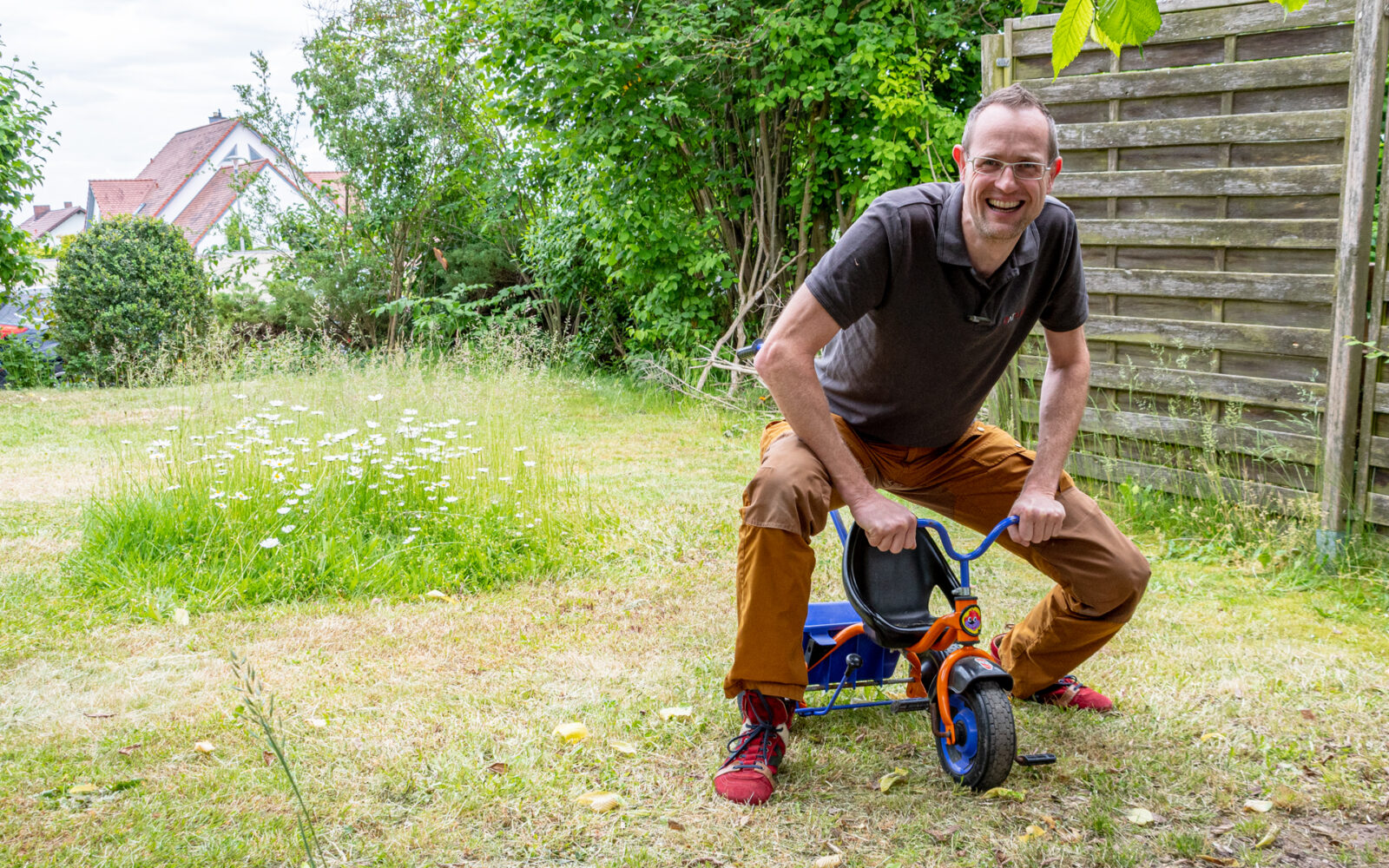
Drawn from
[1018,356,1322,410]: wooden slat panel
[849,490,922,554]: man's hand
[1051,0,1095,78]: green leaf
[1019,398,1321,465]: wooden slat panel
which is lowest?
[1019,398,1321,465]: wooden slat panel

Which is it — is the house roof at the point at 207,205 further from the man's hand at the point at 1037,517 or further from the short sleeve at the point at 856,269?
the man's hand at the point at 1037,517

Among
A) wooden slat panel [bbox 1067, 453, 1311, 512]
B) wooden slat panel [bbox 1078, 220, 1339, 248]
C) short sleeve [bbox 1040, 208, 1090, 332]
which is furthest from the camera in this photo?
wooden slat panel [bbox 1067, 453, 1311, 512]

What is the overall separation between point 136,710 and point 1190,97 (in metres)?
4.80

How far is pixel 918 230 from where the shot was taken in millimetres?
2633

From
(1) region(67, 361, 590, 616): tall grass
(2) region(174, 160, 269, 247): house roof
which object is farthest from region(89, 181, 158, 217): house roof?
(1) region(67, 361, 590, 616): tall grass

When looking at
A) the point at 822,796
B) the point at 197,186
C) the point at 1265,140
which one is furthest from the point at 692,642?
the point at 197,186

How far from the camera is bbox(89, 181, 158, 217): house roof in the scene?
3581 cm

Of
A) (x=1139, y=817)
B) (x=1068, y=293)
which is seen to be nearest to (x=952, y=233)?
(x=1068, y=293)

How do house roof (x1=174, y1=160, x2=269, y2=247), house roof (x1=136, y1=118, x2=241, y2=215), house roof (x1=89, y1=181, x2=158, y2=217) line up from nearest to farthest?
house roof (x1=174, y1=160, x2=269, y2=247) < house roof (x1=136, y1=118, x2=241, y2=215) < house roof (x1=89, y1=181, x2=158, y2=217)

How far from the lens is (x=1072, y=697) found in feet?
10.1

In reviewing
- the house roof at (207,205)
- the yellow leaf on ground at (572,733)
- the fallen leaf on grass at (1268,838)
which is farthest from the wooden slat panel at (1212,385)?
the house roof at (207,205)

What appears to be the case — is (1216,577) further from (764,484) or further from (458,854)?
(458,854)

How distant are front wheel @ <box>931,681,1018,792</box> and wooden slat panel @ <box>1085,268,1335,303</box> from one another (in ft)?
9.34

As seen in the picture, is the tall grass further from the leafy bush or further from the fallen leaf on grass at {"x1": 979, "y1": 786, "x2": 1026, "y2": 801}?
the leafy bush
